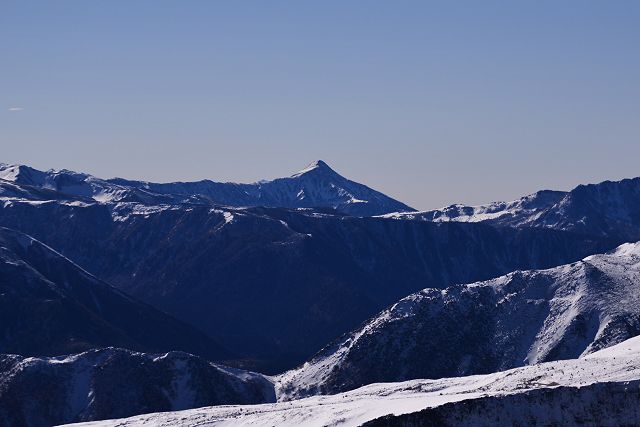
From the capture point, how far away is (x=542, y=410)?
142000 mm

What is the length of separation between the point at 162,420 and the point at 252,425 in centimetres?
2053

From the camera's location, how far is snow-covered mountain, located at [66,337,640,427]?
463 ft

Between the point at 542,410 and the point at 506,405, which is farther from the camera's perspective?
the point at 542,410

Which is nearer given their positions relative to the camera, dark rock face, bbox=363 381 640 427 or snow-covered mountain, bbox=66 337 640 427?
dark rock face, bbox=363 381 640 427

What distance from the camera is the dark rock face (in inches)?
5531

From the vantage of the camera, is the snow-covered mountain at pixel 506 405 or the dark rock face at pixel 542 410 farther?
the snow-covered mountain at pixel 506 405

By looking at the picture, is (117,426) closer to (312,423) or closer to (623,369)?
(312,423)

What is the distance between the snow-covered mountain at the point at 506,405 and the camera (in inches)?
5556

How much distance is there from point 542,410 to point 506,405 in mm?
4301

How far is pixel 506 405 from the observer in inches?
5581

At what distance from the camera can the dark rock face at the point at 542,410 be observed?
14050 cm

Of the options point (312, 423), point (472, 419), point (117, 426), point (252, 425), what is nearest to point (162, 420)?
point (117, 426)

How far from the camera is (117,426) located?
576 feet

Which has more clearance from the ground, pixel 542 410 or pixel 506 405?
pixel 506 405
